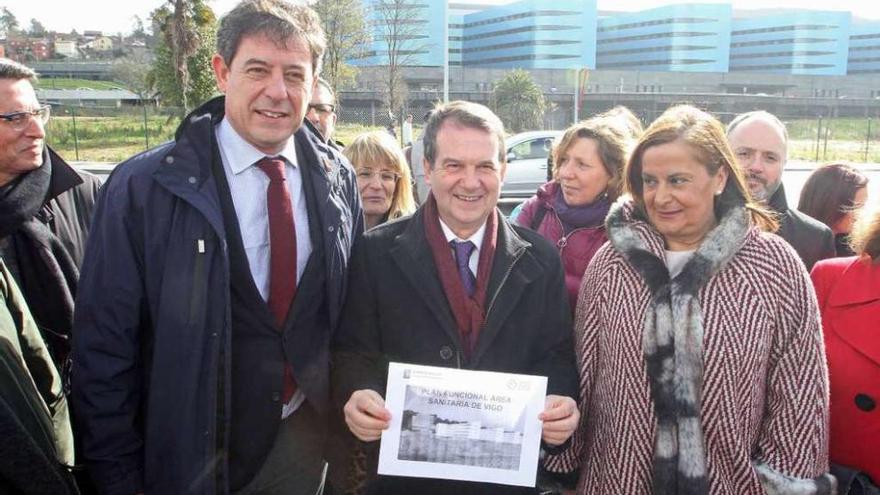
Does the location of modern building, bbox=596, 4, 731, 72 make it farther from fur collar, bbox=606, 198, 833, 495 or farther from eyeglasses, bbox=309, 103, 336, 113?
fur collar, bbox=606, 198, 833, 495

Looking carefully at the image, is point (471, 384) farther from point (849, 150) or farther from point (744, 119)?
point (849, 150)

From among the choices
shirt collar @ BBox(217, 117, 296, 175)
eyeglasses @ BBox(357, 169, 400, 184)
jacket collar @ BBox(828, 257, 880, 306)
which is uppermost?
shirt collar @ BBox(217, 117, 296, 175)

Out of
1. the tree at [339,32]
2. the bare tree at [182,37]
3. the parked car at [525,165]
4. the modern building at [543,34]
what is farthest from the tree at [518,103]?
the modern building at [543,34]

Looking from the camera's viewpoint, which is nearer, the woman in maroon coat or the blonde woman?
the woman in maroon coat

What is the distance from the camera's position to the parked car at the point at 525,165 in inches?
535

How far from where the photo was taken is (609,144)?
3342 mm

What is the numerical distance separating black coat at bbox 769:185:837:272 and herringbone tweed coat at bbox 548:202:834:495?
41.9 inches

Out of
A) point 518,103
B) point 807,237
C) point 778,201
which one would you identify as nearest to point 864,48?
point 518,103

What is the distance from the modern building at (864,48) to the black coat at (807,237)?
102 m

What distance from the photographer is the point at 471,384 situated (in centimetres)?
206

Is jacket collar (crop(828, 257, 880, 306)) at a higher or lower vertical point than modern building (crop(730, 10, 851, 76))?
lower

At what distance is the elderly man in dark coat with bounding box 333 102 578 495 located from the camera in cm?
224

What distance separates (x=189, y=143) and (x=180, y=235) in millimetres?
330

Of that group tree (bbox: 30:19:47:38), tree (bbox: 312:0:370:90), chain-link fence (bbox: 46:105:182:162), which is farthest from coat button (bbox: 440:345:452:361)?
tree (bbox: 30:19:47:38)
